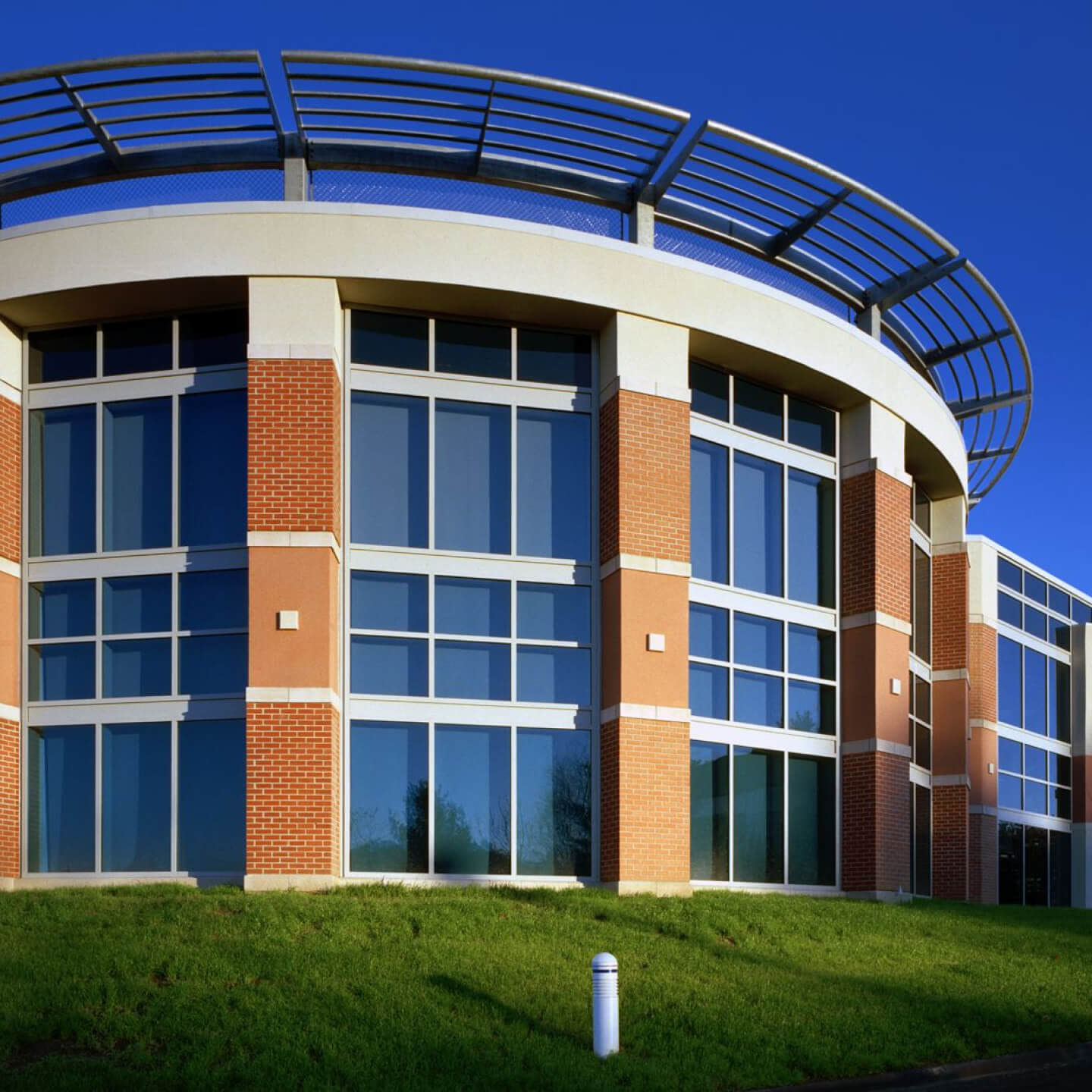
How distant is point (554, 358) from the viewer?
798 inches

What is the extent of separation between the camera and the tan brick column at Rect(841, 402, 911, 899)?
71.3ft

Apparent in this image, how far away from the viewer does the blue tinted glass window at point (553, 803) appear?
18953mm

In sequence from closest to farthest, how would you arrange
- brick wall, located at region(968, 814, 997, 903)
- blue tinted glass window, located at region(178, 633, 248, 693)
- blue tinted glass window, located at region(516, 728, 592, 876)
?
blue tinted glass window, located at region(178, 633, 248, 693) → blue tinted glass window, located at region(516, 728, 592, 876) → brick wall, located at region(968, 814, 997, 903)

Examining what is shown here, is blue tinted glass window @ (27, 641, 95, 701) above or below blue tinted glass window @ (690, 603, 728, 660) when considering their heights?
below

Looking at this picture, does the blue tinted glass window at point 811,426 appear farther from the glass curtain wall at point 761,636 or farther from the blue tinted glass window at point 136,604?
the blue tinted glass window at point 136,604

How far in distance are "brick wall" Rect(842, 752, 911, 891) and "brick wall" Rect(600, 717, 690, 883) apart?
3648 millimetres

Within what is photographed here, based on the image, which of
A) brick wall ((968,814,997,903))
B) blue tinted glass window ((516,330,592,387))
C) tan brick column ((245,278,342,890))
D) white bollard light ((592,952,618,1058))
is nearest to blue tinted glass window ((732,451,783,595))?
blue tinted glass window ((516,330,592,387))

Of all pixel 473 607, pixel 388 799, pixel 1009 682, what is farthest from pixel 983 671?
pixel 388 799

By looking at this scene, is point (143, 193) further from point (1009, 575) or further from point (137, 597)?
point (1009, 575)

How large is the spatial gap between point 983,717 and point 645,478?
1439 centimetres

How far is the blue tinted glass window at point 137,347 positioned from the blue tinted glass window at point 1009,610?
67.2ft

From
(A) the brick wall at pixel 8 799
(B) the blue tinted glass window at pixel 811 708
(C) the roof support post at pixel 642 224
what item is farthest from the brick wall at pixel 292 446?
(B) the blue tinted glass window at pixel 811 708

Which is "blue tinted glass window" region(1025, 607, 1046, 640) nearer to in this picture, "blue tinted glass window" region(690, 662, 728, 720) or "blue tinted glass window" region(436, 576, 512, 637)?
"blue tinted glass window" region(690, 662, 728, 720)

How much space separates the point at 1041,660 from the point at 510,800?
67.1ft
